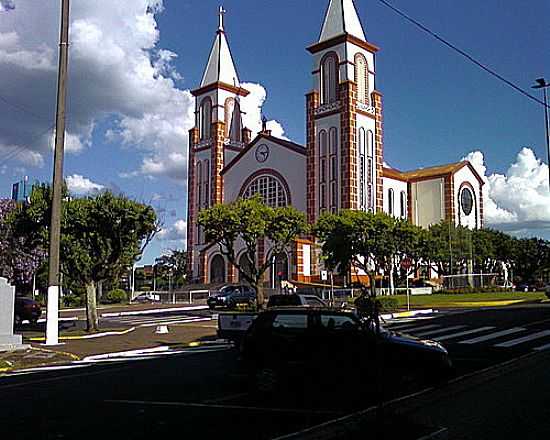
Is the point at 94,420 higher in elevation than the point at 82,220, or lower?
lower

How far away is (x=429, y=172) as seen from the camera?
248 feet

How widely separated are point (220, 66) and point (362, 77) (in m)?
21.2

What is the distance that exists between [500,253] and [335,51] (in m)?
31.1

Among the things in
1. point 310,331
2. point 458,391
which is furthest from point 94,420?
point 458,391

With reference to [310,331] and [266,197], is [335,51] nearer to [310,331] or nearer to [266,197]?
[266,197]

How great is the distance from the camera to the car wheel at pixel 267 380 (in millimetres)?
10383

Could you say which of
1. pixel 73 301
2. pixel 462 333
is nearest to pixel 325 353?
pixel 462 333

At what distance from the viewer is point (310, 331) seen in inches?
416

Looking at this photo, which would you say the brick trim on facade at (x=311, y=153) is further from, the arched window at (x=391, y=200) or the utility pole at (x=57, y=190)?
the utility pole at (x=57, y=190)

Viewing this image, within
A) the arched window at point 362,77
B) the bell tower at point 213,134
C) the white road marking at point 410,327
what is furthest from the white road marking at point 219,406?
the bell tower at point 213,134

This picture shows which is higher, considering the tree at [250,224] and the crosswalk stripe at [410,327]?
the tree at [250,224]

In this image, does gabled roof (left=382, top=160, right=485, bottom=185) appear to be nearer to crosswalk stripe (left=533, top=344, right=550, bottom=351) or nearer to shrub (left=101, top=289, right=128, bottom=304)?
shrub (left=101, top=289, right=128, bottom=304)

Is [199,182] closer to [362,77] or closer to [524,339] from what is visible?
[362,77]

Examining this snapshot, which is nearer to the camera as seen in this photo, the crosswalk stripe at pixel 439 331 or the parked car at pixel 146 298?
the crosswalk stripe at pixel 439 331
